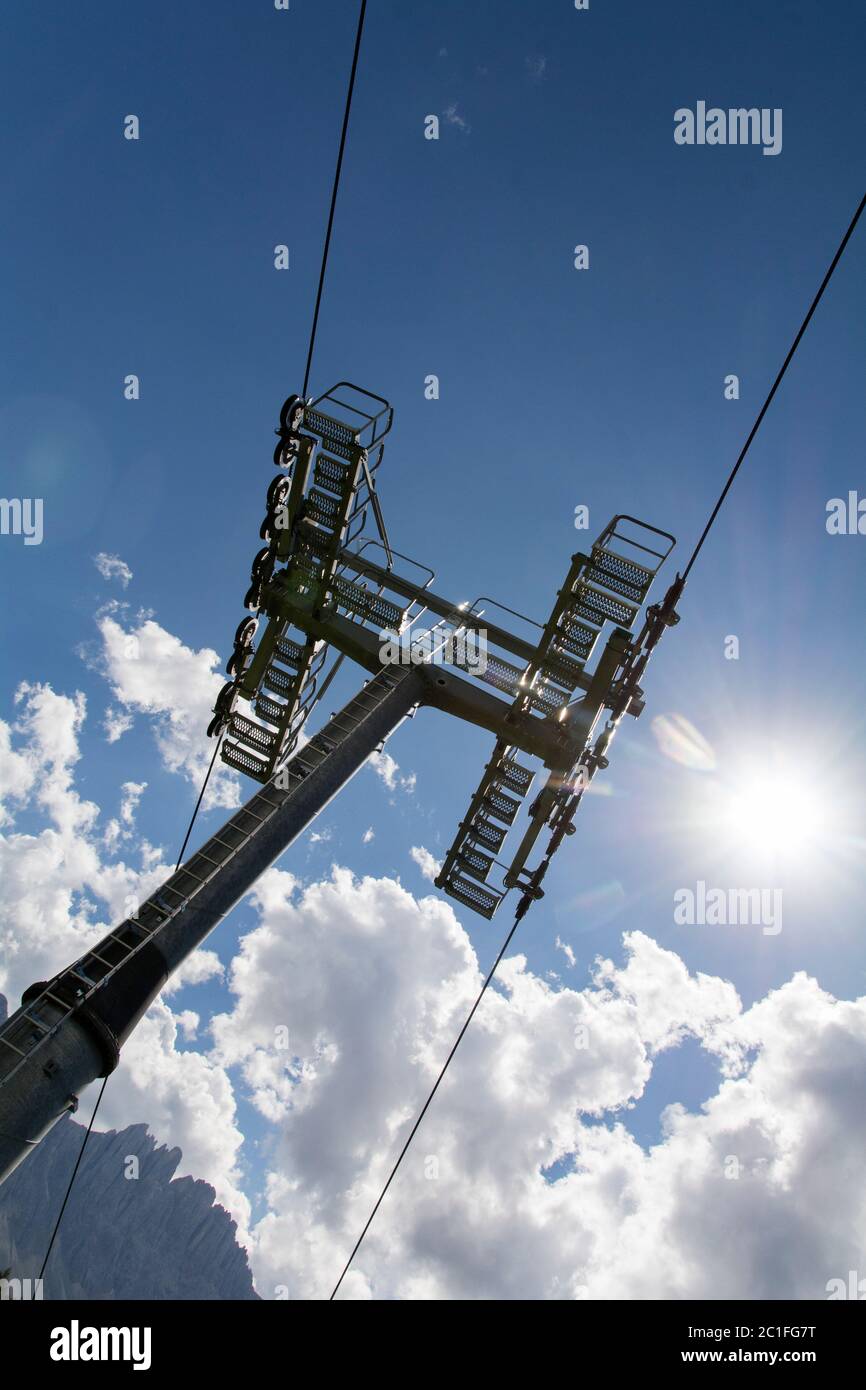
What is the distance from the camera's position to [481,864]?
14.4 metres

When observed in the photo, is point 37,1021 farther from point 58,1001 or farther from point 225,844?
point 225,844

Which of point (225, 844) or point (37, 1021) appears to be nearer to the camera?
point (37, 1021)

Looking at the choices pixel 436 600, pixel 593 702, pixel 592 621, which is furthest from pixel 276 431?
pixel 593 702
